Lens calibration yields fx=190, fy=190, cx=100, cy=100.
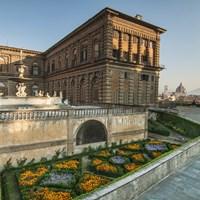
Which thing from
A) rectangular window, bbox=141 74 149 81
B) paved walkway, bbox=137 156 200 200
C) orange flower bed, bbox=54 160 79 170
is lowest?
paved walkway, bbox=137 156 200 200

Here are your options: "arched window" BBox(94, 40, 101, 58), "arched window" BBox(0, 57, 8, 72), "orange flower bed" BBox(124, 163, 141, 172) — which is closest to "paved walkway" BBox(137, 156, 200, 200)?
"orange flower bed" BBox(124, 163, 141, 172)

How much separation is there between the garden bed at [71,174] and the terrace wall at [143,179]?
2.78ft

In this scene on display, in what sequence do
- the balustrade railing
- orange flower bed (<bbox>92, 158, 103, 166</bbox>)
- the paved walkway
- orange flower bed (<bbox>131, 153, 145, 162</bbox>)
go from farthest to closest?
orange flower bed (<bbox>131, 153, 145, 162</bbox>) → orange flower bed (<bbox>92, 158, 103, 166</bbox>) → the balustrade railing → the paved walkway

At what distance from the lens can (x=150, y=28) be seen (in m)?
31.7

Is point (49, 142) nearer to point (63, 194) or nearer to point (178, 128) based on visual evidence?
point (63, 194)

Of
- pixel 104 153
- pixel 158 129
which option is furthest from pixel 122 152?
pixel 158 129

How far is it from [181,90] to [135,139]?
100 m

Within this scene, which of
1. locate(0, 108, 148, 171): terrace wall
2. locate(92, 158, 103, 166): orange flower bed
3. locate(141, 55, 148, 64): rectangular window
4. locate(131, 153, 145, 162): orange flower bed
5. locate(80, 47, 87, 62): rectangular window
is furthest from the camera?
locate(80, 47, 87, 62): rectangular window

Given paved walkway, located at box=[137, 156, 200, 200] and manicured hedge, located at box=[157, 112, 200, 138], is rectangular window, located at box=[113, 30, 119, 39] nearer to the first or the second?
manicured hedge, located at box=[157, 112, 200, 138]

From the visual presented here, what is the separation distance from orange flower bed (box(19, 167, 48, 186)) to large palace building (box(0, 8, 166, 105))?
16.8 m

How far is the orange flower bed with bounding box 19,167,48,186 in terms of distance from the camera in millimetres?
A: 9648

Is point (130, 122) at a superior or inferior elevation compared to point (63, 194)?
superior

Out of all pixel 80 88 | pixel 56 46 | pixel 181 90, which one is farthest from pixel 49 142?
pixel 181 90

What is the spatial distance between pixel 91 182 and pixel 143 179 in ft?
8.70
